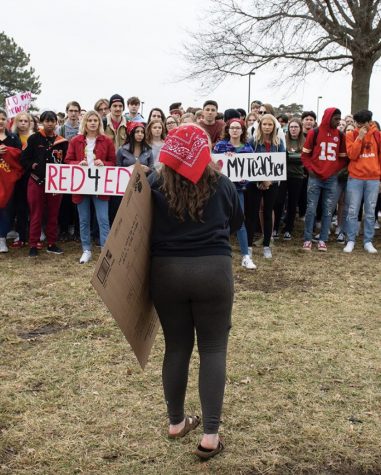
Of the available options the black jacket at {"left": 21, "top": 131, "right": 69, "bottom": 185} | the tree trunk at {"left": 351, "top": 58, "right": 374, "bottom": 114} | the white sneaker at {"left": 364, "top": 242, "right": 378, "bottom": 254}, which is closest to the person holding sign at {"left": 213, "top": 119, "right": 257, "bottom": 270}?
the white sneaker at {"left": 364, "top": 242, "right": 378, "bottom": 254}

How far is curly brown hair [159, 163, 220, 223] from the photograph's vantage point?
9.28 feet

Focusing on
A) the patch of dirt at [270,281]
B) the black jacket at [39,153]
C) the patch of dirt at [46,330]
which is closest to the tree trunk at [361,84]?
the patch of dirt at [270,281]

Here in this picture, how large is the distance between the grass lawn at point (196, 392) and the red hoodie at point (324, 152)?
266 cm

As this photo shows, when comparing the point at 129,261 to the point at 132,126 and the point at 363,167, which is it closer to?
the point at 132,126

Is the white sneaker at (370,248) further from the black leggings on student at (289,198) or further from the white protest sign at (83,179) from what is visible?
the white protest sign at (83,179)

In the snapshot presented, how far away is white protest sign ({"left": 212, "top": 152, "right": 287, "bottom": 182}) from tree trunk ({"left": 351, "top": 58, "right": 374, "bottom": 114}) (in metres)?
9.77

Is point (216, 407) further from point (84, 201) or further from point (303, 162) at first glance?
point (303, 162)

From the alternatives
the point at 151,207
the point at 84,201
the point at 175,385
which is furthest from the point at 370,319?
the point at 84,201

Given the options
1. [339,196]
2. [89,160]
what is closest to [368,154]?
[339,196]

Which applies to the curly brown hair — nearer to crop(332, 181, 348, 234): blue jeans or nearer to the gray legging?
the gray legging

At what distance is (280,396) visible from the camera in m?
3.83

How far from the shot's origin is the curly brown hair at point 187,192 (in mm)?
2828

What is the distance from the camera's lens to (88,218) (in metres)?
7.76

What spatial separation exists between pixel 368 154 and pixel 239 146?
2.22m
